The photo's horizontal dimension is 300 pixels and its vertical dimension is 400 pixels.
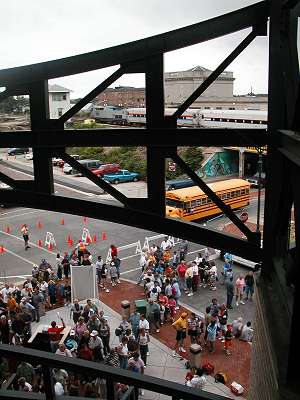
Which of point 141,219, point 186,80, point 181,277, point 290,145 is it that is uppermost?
point 186,80

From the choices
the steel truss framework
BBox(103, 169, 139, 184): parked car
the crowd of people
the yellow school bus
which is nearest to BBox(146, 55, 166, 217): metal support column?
the steel truss framework

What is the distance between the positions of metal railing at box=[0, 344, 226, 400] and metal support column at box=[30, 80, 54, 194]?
1.56 meters

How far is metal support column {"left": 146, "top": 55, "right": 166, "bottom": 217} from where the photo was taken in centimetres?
369

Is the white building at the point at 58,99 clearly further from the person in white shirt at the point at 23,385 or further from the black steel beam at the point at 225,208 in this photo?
the black steel beam at the point at 225,208

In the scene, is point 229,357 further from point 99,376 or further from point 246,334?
point 99,376

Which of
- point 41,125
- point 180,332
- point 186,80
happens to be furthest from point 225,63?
point 186,80

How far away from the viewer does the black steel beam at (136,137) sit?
351cm

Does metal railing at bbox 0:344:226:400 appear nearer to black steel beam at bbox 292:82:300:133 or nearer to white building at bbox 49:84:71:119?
black steel beam at bbox 292:82:300:133

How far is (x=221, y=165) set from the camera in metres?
34.3

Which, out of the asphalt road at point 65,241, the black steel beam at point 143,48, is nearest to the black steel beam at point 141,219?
the black steel beam at point 143,48

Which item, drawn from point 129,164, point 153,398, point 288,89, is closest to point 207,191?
point 288,89

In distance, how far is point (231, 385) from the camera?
11.0m

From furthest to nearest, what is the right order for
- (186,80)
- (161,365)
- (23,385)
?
→ (186,80)
(161,365)
(23,385)

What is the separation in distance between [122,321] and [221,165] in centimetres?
2340
